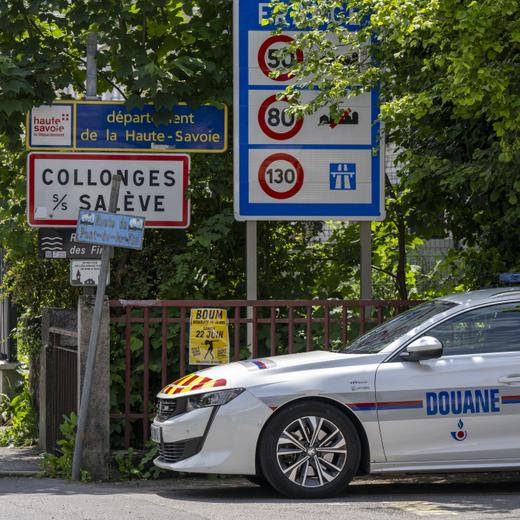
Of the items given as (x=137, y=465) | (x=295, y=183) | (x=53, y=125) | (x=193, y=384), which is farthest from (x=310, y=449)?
(x=53, y=125)

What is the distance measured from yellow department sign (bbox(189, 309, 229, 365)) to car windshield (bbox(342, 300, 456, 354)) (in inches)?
58.7

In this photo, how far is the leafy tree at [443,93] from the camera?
9.24m

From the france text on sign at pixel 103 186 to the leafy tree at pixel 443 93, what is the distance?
4.81ft

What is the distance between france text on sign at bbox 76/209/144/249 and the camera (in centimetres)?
972

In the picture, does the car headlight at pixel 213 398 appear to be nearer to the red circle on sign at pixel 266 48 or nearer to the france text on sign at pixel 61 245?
the france text on sign at pixel 61 245

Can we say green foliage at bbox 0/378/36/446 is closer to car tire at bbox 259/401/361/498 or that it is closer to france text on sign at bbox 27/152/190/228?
france text on sign at bbox 27/152/190/228

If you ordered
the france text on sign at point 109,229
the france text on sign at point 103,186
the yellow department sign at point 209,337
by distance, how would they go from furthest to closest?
1. the france text on sign at point 103,186
2. the yellow department sign at point 209,337
3. the france text on sign at point 109,229

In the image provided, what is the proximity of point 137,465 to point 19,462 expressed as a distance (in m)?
1.68

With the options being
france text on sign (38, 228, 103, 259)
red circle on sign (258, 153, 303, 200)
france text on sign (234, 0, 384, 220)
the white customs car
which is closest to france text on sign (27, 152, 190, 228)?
france text on sign (38, 228, 103, 259)

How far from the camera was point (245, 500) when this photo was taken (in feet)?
28.4

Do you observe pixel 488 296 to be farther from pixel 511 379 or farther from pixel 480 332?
pixel 511 379

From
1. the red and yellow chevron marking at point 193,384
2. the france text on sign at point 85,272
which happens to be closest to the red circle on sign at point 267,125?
the france text on sign at point 85,272

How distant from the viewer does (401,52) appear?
419 inches

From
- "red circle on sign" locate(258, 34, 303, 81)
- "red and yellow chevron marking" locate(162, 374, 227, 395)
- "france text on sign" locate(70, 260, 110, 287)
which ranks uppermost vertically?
"red circle on sign" locate(258, 34, 303, 81)
